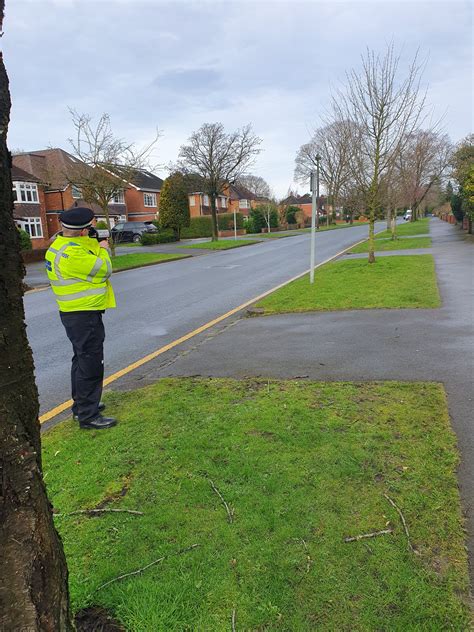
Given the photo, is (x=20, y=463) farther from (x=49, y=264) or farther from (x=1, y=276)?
(x=49, y=264)

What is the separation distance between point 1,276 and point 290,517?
1921 mm

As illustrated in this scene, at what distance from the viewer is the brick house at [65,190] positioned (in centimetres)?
2686

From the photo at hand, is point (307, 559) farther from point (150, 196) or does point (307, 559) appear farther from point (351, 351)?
point (150, 196)

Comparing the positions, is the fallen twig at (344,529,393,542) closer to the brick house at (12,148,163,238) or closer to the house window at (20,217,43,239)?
the brick house at (12,148,163,238)

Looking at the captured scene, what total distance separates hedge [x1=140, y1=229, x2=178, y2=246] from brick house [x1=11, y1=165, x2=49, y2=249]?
752 cm

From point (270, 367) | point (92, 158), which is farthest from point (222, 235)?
point (270, 367)

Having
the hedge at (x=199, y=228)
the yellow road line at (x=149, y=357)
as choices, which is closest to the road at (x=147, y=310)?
the yellow road line at (x=149, y=357)

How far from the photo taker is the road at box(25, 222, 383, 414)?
22.1ft

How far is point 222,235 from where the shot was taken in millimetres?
49469

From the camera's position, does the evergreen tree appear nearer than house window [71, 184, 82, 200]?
No

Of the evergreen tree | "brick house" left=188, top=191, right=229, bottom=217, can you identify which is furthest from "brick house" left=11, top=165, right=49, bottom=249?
"brick house" left=188, top=191, right=229, bottom=217

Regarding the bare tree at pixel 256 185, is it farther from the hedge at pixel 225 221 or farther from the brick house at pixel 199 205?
the hedge at pixel 225 221

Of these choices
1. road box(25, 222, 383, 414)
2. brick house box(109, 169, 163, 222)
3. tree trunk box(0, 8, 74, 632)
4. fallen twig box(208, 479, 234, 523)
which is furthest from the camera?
brick house box(109, 169, 163, 222)

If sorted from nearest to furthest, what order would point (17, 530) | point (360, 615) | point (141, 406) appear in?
point (17, 530)
point (360, 615)
point (141, 406)
